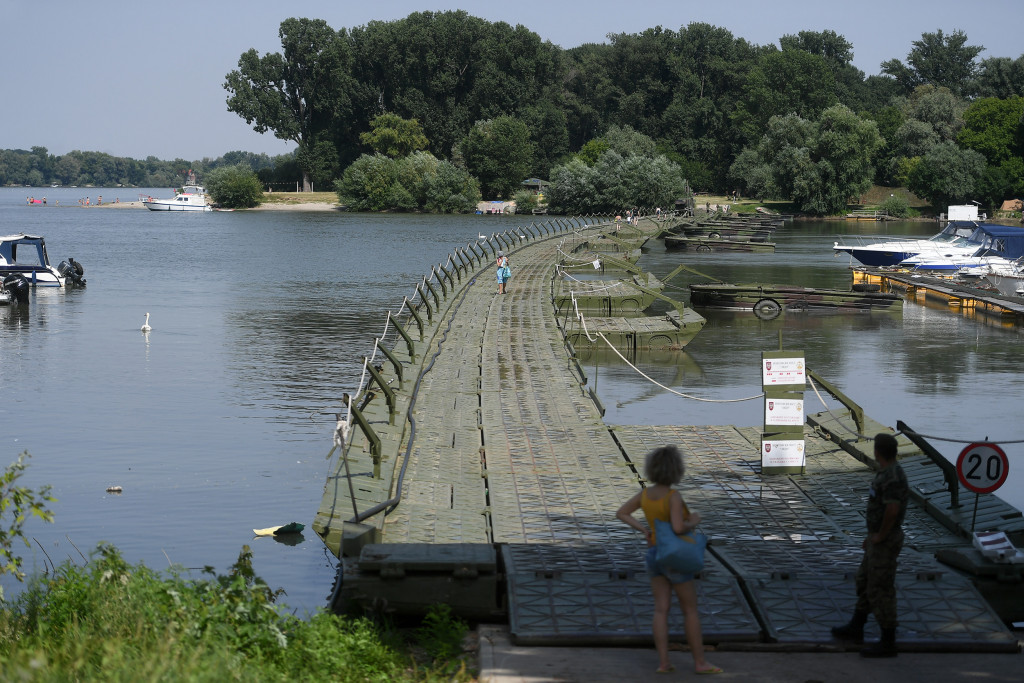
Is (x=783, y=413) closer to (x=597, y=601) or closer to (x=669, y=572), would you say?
(x=597, y=601)

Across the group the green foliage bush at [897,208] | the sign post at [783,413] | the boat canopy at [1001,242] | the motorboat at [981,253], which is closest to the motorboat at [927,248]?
the motorboat at [981,253]

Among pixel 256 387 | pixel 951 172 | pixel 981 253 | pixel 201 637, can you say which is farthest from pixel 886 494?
pixel 951 172

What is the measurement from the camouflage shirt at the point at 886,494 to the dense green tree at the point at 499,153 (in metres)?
112

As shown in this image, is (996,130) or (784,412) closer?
(784,412)

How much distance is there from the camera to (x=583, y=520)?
11.8 metres

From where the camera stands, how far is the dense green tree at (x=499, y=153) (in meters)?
118

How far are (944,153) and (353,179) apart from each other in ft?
199

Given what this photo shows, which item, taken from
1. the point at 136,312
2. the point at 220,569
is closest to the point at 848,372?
the point at 220,569

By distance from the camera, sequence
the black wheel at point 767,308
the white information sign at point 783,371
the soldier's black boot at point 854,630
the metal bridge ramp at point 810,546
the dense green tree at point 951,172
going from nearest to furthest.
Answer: the soldier's black boot at point 854,630 → the metal bridge ramp at point 810,546 → the white information sign at point 783,371 → the black wheel at point 767,308 → the dense green tree at point 951,172

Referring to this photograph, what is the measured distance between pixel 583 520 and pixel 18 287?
119 feet

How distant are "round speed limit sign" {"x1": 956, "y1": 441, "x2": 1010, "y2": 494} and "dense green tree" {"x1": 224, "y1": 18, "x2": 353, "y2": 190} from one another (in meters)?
124

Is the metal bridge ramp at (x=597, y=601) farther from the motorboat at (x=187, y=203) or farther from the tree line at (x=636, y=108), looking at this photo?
the motorboat at (x=187, y=203)

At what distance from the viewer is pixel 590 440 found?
51.3ft

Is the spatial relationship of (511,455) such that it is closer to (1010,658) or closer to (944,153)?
(1010,658)
